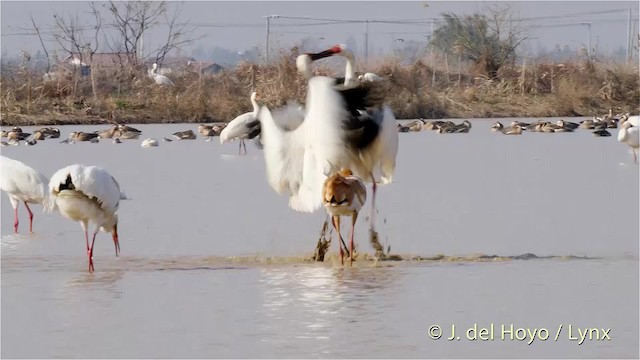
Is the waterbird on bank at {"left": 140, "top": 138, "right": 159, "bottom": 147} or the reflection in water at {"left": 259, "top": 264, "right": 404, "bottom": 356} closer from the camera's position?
the reflection in water at {"left": 259, "top": 264, "right": 404, "bottom": 356}

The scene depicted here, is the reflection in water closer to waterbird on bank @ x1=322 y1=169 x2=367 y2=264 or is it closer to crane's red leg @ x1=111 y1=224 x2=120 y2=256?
waterbird on bank @ x1=322 y1=169 x2=367 y2=264

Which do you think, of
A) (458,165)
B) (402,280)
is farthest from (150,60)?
(402,280)

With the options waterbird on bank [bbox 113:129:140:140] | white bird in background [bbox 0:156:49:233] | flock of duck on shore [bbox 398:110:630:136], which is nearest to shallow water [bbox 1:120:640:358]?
white bird in background [bbox 0:156:49:233]

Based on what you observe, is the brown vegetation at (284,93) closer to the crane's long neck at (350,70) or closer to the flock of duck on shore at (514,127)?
the flock of duck on shore at (514,127)

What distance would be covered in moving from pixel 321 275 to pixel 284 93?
61.0ft

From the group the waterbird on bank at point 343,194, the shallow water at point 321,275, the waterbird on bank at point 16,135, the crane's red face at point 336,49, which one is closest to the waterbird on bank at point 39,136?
the waterbird on bank at point 16,135

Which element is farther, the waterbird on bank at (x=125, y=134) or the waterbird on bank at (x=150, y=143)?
the waterbird on bank at (x=125, y=134)

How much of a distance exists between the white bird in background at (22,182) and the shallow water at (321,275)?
339mm

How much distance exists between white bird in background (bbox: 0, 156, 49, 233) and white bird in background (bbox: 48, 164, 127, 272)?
1748mm

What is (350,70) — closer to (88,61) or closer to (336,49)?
(336,49)

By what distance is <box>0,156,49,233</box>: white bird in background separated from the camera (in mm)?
11234

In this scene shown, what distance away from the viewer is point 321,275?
920 centimetres

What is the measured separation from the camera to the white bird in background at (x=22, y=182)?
36.9 feet

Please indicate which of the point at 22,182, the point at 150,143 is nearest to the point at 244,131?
the point at 150,143
